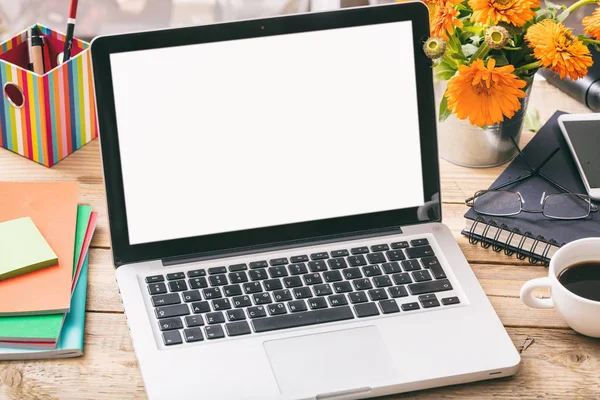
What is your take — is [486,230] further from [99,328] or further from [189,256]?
[99,328]

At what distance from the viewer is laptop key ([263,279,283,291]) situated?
0.87 meters

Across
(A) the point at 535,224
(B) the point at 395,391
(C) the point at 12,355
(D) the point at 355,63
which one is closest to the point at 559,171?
(A) the point at 535,224

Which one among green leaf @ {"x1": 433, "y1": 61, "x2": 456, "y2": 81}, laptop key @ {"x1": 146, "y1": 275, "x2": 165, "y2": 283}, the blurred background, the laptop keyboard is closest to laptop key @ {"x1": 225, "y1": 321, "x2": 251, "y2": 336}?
the laptop keyboard

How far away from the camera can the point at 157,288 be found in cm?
87

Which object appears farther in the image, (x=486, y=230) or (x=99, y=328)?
(x=486, y=230)

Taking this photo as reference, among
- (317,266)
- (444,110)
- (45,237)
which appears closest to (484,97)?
(444,110)

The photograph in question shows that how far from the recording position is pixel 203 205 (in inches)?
35.7

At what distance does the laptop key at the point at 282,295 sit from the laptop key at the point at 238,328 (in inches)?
1.9

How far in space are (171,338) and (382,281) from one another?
24 centimetres

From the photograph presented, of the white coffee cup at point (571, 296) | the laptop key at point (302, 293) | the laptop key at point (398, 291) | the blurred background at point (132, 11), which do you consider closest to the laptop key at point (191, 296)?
the laptop key at point (302, 293)

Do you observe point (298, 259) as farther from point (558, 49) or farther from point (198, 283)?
point (558, 49)

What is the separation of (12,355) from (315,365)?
12.4 inches

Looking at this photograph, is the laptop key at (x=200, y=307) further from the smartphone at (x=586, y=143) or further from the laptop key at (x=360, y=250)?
the smartphone at (x=586, y=143)

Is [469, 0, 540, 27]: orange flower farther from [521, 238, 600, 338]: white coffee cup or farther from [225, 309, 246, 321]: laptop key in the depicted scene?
[225, 309, 246, 321]: laptop key
